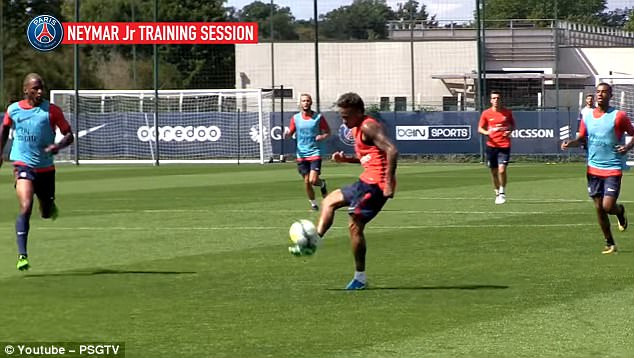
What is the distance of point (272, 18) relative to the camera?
5738 cm

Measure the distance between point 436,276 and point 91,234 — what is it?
7.30 m

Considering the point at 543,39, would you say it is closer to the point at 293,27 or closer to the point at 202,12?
the point at 293,27

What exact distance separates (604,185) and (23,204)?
702 cm

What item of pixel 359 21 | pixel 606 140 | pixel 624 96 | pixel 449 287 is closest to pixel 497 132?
pixel 606 140

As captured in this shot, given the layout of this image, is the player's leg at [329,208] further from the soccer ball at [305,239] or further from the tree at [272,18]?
the tree at [272,18]

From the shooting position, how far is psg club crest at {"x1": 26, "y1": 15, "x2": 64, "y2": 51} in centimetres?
5822

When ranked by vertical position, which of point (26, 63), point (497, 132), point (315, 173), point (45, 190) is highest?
point (26, 63)

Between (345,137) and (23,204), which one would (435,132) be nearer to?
(345,137)

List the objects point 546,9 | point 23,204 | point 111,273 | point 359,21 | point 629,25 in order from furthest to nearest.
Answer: point 359,21 < point 629,25 < point 546,9 < point 23,204 < point 111,273

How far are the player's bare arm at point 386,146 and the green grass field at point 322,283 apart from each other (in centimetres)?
105

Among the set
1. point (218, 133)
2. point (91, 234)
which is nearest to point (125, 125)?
point (218, 133)

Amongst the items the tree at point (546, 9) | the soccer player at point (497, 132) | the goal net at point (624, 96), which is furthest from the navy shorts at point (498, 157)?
the tree at point (546, 9)

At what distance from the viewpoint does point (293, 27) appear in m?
63.3

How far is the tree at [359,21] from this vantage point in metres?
61.3
